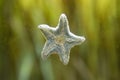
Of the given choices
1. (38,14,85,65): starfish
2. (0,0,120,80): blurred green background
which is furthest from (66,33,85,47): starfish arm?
(0,0,120,80): blurred green background

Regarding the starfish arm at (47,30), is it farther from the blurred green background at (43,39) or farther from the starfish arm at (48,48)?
the blurred green background at (43,39)

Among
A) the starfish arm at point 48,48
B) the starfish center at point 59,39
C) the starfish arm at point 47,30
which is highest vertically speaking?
the starfish arm at point 47,30

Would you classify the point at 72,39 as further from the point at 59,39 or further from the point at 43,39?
the point at 43,39

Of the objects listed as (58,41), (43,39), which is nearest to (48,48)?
(58,41)

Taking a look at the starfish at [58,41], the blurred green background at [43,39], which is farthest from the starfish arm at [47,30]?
the blurred green background at [43,39]

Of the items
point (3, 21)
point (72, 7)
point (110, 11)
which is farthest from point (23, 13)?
point (110, 11)

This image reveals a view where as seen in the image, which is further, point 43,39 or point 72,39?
point 43,39

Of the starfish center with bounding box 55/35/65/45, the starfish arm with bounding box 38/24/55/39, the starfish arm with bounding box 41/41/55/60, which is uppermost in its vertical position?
the starfish arm with bounding box 38/24/55/39

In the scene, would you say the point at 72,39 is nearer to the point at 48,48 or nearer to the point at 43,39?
the point at 48,48

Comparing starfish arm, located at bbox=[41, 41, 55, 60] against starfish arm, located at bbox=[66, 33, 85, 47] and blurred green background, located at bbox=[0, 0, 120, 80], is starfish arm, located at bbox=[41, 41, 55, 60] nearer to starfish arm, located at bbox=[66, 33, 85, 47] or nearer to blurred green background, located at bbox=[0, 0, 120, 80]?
starfish arm, located at bbox=[66, 33, 85, 47]
